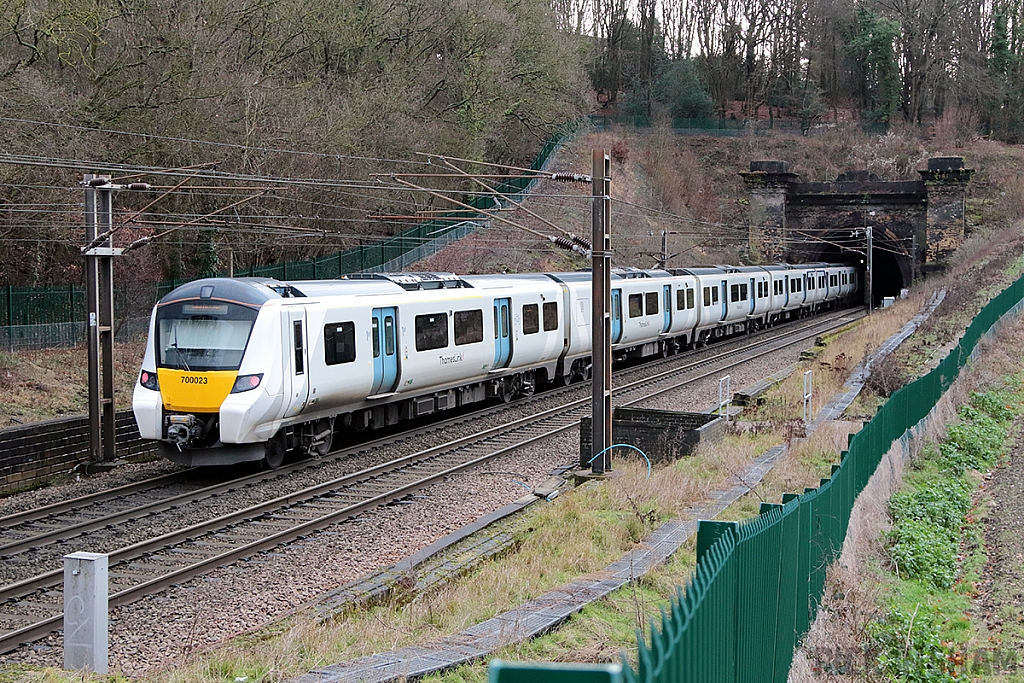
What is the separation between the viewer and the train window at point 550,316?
24234mm

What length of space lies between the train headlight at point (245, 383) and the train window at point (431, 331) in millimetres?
4403

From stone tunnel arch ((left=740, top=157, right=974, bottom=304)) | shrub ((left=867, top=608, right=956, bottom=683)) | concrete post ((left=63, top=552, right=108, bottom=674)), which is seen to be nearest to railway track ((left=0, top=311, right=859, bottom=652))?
concrete post ((left=63, top=552, right=108, bottom=674))

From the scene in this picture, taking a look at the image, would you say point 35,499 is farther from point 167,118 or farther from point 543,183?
point 543,183

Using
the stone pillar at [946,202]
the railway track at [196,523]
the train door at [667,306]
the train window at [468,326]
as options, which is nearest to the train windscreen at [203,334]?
the railway track at [196,523]

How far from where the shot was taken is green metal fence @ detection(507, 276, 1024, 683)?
365 cm

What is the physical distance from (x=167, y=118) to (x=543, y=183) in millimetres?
29721

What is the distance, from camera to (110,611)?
977 cm

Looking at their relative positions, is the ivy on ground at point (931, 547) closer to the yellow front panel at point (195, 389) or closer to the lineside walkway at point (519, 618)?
the lineside walkway at point (519, 618)

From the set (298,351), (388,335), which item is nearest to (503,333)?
(388,335)

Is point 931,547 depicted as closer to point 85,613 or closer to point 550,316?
point 85,613

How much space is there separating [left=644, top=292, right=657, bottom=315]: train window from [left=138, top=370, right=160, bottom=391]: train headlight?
55.0 feet

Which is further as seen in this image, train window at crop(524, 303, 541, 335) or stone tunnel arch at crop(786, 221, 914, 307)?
stone tunnel arch at crop(786, 221, 914, 307)

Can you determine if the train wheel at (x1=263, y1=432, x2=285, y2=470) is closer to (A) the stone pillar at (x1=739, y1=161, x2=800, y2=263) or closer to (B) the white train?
(B) the white train

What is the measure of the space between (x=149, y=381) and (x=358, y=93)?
74.1 ft
